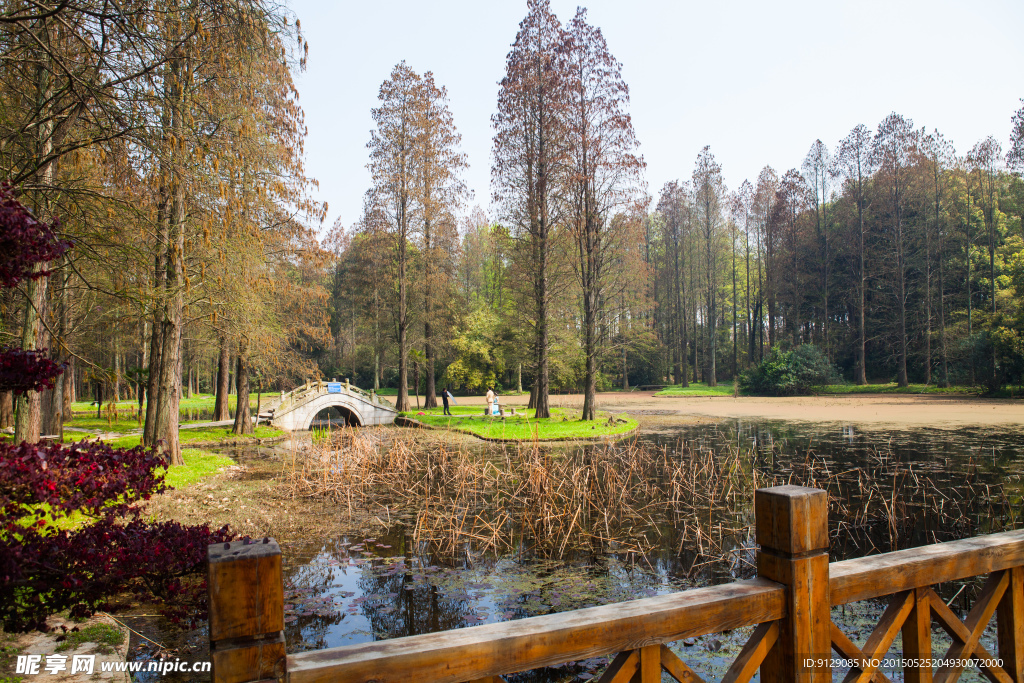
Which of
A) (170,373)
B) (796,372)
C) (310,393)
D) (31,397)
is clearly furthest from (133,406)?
(796,372)

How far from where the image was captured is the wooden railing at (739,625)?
4.62ft

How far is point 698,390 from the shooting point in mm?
45188

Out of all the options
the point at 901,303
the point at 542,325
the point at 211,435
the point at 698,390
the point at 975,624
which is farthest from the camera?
the point at 698,390

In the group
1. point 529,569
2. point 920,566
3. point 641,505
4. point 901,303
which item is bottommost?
point 529,569

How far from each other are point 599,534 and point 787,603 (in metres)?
6.67

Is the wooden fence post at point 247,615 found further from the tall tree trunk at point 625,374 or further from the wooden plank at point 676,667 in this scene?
the tall tree trunk at point 625,374

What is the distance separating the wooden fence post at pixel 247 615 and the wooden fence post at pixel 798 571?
1490 millimetres

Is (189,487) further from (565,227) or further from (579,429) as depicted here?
(565,227)

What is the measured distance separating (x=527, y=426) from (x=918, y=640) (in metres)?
16.8

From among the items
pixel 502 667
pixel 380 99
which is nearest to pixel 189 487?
pixel 502 667

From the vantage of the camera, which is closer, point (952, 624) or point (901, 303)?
point (952, 624)

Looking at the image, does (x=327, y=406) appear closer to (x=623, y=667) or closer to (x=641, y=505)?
(x=641, y=505)

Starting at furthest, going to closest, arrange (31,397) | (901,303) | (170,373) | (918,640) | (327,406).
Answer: (901,303)
(327,406)
(170,373)
(31,397)
(918,640)

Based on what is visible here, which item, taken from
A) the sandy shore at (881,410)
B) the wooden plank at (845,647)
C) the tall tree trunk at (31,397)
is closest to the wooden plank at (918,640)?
the wooden plank at (845,647)
